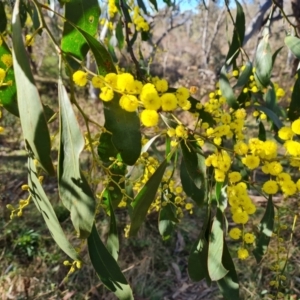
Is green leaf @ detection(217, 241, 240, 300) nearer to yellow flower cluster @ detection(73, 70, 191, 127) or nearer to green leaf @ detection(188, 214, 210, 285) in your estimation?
green leaf @ detection(188, 214, 210, 285)

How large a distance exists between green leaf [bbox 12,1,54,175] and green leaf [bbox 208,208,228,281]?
0.43 meters

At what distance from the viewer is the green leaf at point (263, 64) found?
1.19m

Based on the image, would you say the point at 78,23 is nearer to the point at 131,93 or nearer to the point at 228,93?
the point at 131,93

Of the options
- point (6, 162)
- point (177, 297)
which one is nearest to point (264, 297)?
point (177, 297)

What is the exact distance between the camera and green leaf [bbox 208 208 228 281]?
28.7 inches

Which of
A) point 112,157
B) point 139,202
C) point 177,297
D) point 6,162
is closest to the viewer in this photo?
point 139,202

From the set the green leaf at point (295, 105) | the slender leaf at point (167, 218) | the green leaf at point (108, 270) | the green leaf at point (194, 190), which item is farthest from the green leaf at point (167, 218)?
the green leaf at point (295, 105)

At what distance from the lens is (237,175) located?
0.70m

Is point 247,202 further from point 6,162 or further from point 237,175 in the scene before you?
point 6,162

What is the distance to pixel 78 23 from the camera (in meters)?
0.74

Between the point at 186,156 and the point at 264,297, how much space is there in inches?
66.9

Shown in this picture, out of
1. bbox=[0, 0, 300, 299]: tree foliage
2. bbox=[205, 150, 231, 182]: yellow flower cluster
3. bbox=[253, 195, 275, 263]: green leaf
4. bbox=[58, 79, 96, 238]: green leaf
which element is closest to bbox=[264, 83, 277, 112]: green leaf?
bbox=[0, 0, 300, 299]: tree foliage

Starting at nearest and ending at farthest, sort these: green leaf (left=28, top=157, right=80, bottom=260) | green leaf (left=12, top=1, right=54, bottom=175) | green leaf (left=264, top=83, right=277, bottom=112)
→ green leaf (left=12, top=1, right=54, bottom=175) < green leaf (left=28, top=157, right=80, bottom=260) < green leaf (left=264, top=83, right=277, bottom=112)

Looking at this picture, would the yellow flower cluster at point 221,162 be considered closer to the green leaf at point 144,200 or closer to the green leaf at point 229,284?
the green leaf at point 144,200
